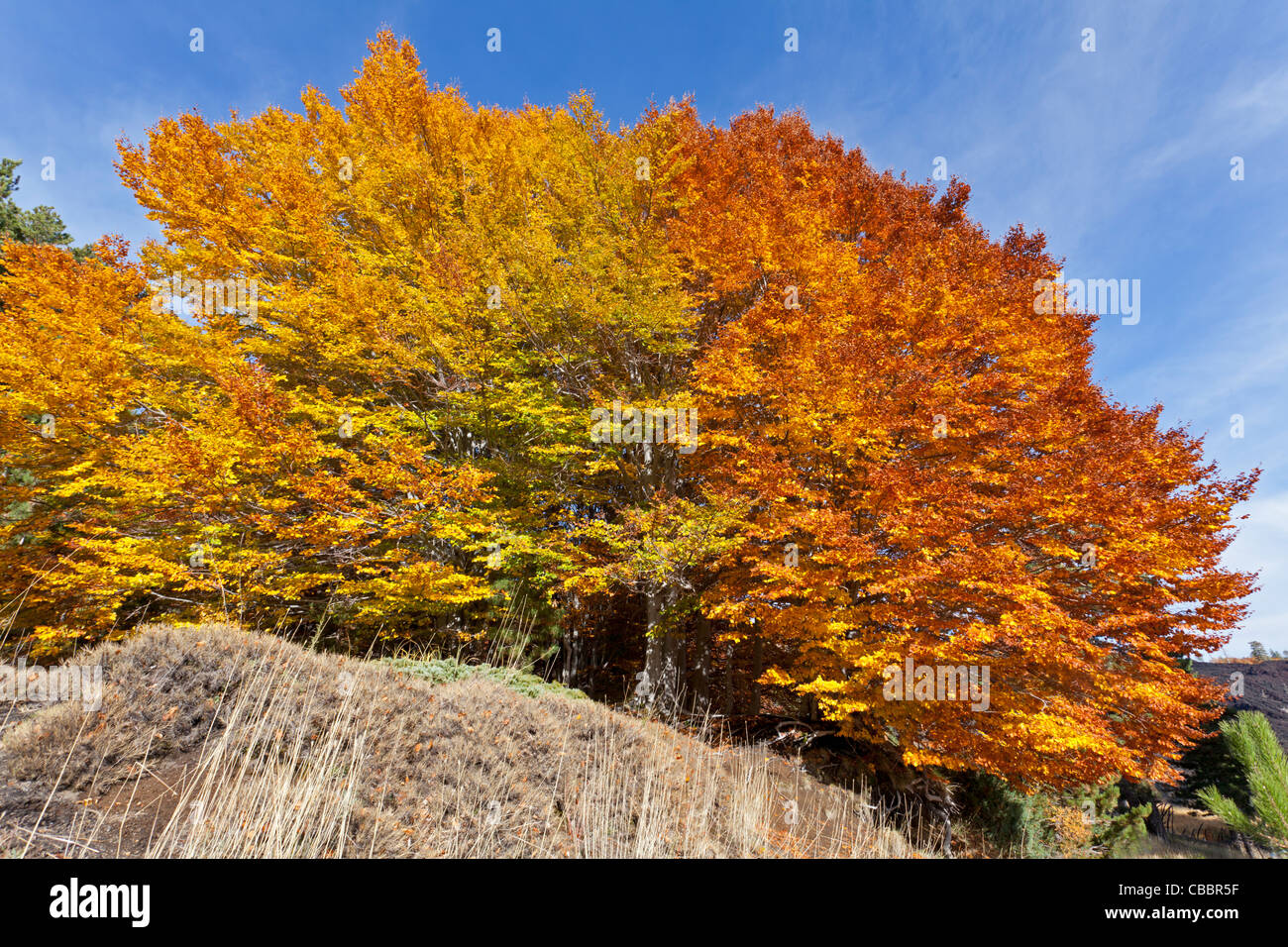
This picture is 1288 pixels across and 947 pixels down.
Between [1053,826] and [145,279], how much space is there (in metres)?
28.5

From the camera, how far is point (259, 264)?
484 inches

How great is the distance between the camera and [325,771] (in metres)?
3.70

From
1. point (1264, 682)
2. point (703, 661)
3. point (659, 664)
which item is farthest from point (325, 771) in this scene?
point (1264, 682)

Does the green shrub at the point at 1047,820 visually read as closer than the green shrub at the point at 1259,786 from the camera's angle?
No

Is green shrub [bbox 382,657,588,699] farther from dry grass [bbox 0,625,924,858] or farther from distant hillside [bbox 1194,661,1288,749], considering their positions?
distant hillside [bbox 1194,661,1288,749]

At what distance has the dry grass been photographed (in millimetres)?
3350

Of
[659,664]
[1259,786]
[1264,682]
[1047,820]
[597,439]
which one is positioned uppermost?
[597,439]

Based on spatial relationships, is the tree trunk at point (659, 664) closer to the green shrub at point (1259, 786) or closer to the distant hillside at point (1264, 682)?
the green shrub at point (1259, 786)

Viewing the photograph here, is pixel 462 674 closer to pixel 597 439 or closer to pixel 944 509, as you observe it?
pixel 597 439

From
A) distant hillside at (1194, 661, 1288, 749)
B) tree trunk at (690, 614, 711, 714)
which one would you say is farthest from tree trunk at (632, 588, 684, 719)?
distant hillside at (1194, 661, 1288, 749)

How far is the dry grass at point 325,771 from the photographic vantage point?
3350 millimetres

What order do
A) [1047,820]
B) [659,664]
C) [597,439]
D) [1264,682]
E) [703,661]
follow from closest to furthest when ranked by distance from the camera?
[597,439]
[659,664]
[703,661]
[1047,820]
[1264,682]

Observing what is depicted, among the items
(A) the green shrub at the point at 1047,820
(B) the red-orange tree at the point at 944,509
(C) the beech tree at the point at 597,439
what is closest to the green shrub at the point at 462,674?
(C) the beech tree at the point at 597,439
